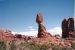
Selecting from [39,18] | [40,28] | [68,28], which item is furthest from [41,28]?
[68,28]

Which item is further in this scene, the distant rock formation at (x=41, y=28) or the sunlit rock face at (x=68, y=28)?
the sunlit rock face at (x=68, y=28)

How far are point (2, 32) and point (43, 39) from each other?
5.90 metres

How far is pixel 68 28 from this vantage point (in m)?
39.8

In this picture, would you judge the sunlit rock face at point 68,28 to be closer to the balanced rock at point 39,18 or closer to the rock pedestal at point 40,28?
the rock pedestal at point 40,28

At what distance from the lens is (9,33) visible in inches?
1469

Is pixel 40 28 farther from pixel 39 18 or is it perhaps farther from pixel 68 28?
pixel 68 28

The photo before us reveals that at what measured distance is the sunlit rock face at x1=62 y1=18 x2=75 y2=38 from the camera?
3854 cm

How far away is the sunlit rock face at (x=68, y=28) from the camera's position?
38544 mm

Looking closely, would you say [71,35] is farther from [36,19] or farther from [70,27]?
[36,19]

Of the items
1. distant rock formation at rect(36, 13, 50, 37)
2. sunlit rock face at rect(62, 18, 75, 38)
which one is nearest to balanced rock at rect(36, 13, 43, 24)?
distant rock formation at rect(36, 13, 50, 37)

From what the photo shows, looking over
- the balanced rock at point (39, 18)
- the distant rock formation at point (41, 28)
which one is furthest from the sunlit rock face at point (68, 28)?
the balanced rock at point (39, 18)

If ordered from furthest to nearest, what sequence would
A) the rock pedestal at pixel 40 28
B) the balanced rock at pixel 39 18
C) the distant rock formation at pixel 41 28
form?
1. the balanced rock at pixel 39 18
2. the rock pedestal at pixel 40 28
3. the distant rock formation at pixel 41 28

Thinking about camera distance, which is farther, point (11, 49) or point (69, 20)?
point (69, 20)

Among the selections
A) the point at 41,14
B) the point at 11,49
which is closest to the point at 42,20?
the point at 41,14
